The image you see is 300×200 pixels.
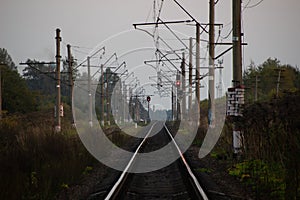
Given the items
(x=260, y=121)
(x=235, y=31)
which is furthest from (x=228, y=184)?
(x=235, y=31)

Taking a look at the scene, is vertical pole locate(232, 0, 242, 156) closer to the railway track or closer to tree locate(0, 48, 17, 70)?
the railway track

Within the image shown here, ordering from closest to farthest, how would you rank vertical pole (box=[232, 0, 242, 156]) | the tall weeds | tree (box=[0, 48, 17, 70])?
the tall weeds < vertical pole (box=[232, 0, 242, 156]) < tree (box=[0, 48, 17, 70])

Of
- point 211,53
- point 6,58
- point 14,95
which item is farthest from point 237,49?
point 6,58

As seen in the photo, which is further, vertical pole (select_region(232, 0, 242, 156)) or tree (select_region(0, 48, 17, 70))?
tree (select_region(0, 48, 17, 70))

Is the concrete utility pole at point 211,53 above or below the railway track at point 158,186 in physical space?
above

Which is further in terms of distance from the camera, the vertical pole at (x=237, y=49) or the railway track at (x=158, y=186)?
the vertical pole at (x=237, y=49)

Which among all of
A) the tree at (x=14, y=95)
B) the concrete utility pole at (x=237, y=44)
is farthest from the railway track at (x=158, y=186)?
the tree at (x=14, y=95)

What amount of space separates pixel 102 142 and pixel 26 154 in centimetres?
1010

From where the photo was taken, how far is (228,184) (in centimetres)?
1190

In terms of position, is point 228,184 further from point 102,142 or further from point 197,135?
point 197,135

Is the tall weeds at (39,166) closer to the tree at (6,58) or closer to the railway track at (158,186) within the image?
the railway track at (158,186)

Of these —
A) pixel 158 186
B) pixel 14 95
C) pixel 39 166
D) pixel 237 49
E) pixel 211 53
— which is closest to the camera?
pixel 158 186

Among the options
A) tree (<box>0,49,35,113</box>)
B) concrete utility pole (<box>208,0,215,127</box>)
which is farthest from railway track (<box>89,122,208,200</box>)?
tree (<box>0,49,35,113</box>)

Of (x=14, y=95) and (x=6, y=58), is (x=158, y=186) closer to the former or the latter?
(x=14, y=95)
